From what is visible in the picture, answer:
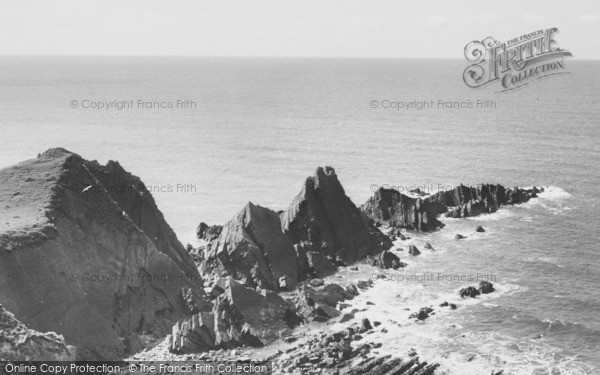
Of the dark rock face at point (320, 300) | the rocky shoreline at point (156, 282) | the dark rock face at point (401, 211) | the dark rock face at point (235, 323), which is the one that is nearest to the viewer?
the rocky shoreline at point (156, 282)

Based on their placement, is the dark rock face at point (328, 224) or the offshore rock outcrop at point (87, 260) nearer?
the offshore rock outcrop at point (87, 260)

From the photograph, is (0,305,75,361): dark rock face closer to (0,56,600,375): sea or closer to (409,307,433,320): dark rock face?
(0,56,600,375): sea

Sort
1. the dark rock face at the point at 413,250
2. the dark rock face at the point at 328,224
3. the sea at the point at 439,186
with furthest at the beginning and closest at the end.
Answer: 1. the dark rock face at the point at 413,250
2. the dark rock face at the point at 328,224
3. the sea at the point at 439,186

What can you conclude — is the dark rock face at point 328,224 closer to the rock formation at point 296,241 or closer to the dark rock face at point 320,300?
the rock formation at point 296,241

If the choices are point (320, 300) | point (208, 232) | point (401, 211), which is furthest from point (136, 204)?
point (401, 211)

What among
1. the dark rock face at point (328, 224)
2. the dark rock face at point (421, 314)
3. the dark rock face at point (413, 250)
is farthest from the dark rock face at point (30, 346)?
the dark rock face at point (413, 250)

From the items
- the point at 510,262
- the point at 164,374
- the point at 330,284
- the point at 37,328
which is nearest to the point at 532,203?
the point at 510,262
